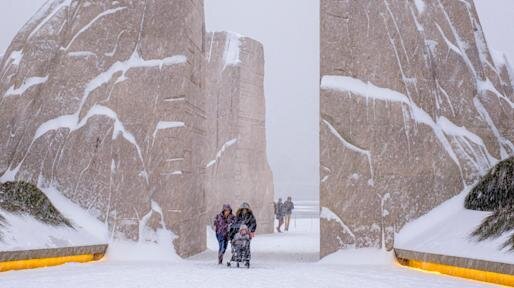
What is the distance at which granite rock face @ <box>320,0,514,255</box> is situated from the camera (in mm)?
14617

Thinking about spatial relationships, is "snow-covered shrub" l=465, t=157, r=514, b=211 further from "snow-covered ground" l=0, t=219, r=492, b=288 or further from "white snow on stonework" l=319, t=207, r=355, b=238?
"white snow on stonework" l=319, t=207, r=355, b=238

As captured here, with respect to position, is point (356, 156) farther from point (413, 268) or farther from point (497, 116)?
point (497, 116)

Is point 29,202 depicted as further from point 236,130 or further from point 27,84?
point 236,130

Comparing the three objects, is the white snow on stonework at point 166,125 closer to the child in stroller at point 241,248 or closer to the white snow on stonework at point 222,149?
the child in stroller at point 241,248

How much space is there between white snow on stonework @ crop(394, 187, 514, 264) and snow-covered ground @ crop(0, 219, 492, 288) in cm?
55

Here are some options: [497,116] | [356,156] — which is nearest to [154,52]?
[356,156]

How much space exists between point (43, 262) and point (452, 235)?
8.28 meters

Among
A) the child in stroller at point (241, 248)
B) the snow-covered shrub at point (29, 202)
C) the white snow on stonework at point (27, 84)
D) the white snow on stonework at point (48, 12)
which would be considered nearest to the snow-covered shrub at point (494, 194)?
the child in stroller at point (241, 248)

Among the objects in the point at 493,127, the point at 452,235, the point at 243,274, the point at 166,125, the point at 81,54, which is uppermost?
the point at 81,54

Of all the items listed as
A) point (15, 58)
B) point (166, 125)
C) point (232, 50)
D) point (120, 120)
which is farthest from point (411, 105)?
point (232, 50)

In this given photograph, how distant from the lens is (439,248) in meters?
12.3

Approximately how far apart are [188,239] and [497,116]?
8655mm

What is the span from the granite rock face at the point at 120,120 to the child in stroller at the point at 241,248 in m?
2.32

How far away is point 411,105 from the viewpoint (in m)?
15.3
